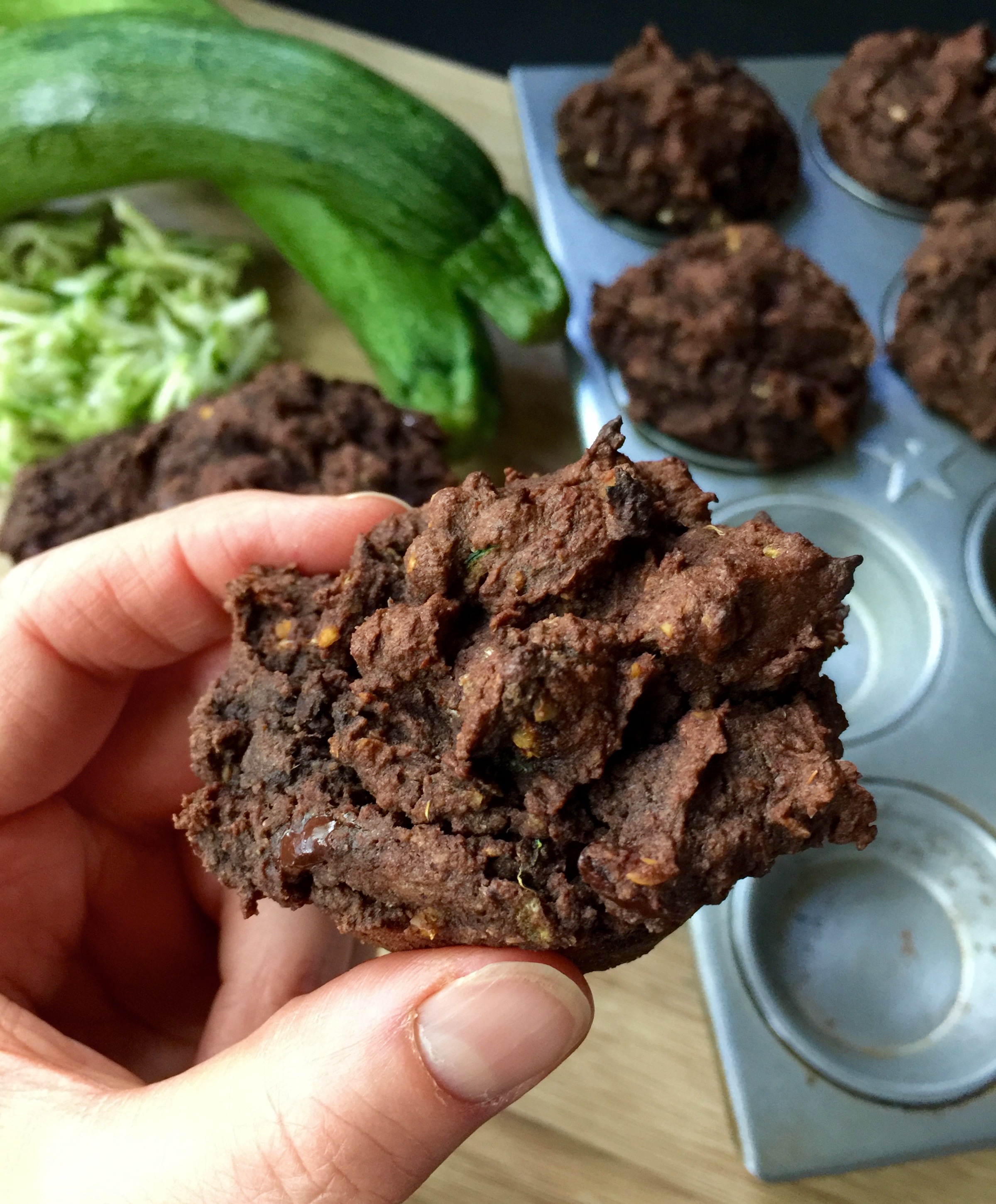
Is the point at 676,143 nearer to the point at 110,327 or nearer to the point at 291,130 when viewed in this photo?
the point at 291,130

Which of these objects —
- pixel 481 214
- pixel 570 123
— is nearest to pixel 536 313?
pixel 481 214

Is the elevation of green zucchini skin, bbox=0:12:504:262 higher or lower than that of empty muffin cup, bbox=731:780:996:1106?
higher

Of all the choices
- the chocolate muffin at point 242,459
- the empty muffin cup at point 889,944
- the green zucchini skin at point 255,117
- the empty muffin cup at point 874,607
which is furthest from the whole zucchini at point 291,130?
the empty muffin cup at point 889,944

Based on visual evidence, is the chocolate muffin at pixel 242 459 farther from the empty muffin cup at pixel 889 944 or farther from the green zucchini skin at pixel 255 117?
the empty muffin cup at pixel 889 944

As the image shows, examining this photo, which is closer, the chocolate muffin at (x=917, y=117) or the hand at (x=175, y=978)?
the hand at (x=175, y=978)

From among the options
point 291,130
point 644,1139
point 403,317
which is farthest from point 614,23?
point 644,1139

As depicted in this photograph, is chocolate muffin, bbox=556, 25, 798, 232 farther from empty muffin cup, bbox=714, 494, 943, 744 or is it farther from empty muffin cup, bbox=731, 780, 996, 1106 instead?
empty muffin cup, bbox=731, 780, 996, 1106

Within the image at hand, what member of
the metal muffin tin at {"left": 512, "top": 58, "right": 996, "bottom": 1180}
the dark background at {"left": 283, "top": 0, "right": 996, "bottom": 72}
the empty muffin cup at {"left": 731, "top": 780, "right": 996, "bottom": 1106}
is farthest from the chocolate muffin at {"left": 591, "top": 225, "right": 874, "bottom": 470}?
the dark background at {"left": 283, "top": 0, "right": 996, "bottom": 72}

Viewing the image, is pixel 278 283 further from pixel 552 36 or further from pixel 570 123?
pixel 552 36
